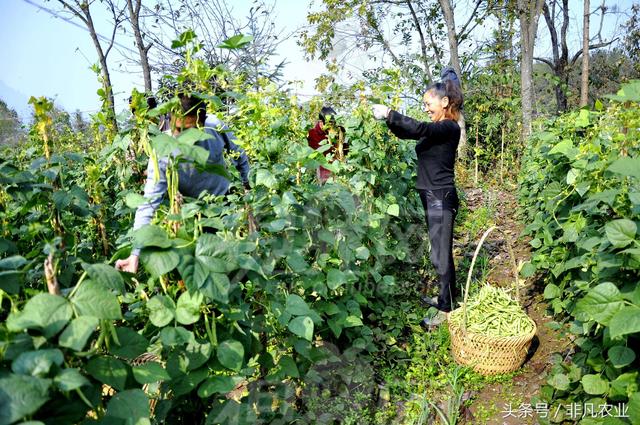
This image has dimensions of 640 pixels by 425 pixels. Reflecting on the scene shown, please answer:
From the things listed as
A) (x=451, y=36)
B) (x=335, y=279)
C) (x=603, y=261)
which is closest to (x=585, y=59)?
(x=451, y=36)

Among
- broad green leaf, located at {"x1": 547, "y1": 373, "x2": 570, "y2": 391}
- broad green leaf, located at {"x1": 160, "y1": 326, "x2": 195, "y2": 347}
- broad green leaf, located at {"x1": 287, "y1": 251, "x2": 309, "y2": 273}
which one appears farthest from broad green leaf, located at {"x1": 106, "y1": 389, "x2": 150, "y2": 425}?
broad green leaf, located at {"x1": 547, "y1": 373, "x2": 570, "y2": 391}

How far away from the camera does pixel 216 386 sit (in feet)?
4.42

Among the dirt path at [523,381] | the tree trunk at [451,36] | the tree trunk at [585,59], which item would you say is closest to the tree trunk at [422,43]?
the tree trunk at [451,36]

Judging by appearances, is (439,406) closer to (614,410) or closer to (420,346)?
(420,346)

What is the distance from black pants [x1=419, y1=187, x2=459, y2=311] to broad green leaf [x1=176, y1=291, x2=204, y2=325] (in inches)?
87.3

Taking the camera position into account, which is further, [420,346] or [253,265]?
[420,346]

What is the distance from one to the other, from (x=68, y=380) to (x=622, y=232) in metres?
1.74

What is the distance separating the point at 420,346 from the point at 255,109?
1.95 metres

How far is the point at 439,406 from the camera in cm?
248

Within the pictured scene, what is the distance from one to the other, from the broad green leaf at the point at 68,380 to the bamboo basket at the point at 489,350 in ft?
6.95

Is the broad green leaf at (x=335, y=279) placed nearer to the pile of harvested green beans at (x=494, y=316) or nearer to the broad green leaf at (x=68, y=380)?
the pile of harvested green beans at (x=494, y=316)

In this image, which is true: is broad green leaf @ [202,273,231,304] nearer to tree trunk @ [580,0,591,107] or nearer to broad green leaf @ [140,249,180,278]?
broad green leaf @ [140,249,180,278]

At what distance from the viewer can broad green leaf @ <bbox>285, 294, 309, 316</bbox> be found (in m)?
1.67

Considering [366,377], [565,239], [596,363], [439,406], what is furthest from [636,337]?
[366,377]
